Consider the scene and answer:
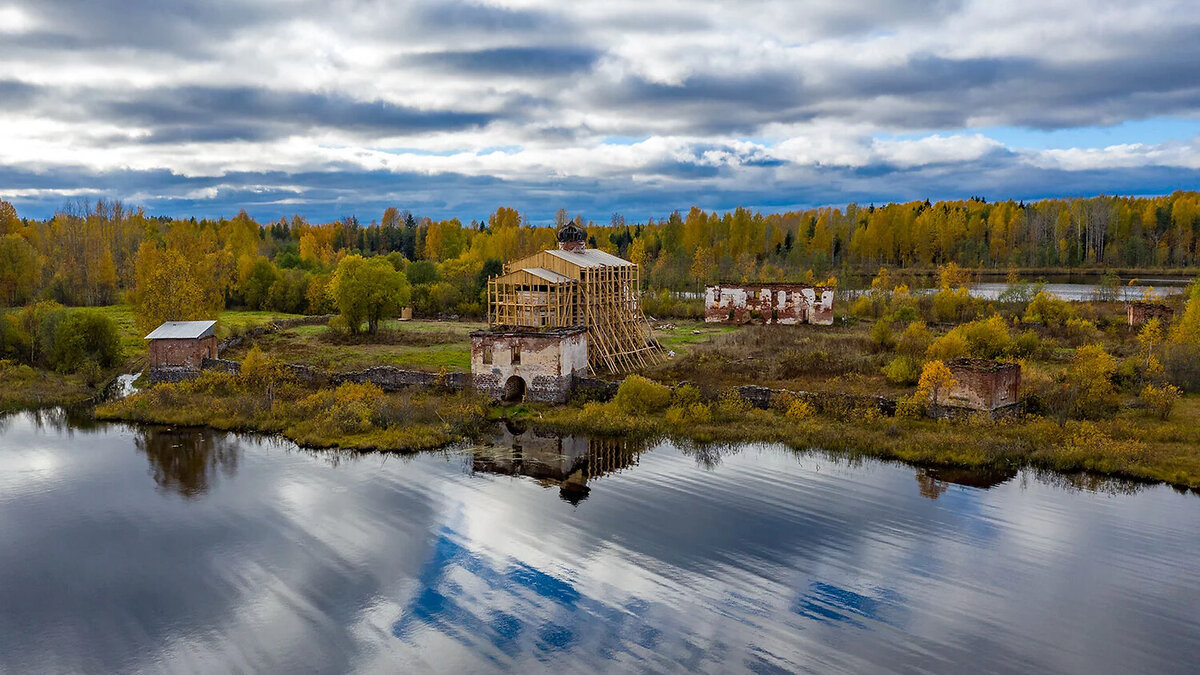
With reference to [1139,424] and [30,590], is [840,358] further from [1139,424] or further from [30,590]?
[30,590]

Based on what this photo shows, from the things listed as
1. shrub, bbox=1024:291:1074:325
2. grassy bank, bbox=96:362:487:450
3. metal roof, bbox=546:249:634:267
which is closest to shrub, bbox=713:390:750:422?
grassy bank, bbox=96:362:487:450

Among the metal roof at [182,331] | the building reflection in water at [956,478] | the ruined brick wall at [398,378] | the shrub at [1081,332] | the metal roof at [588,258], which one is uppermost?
the metal roof at [588,258]

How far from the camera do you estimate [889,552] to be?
593 inches

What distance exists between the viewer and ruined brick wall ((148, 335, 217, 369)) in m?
29.1

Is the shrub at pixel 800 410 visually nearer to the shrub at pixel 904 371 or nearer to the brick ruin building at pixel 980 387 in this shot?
the brick ruin building at pixel 980 387

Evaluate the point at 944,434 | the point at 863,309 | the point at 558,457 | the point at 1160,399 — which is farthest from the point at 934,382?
the point at 863,309

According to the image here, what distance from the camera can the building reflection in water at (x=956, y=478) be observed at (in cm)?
1859

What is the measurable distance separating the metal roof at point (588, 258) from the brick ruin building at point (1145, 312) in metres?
26.4

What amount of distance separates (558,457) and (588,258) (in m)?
14.8

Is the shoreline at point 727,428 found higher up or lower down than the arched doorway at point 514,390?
lower down

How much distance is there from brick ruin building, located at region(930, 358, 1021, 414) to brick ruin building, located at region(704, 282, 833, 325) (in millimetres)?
22990

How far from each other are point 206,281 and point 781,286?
106 ft

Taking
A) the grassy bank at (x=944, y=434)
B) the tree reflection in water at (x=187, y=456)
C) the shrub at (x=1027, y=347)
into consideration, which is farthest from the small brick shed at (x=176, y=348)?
the shrub at (x=1027, y=347)

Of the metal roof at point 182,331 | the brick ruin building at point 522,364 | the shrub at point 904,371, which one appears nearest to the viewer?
the brick ruin building at point 522,364
